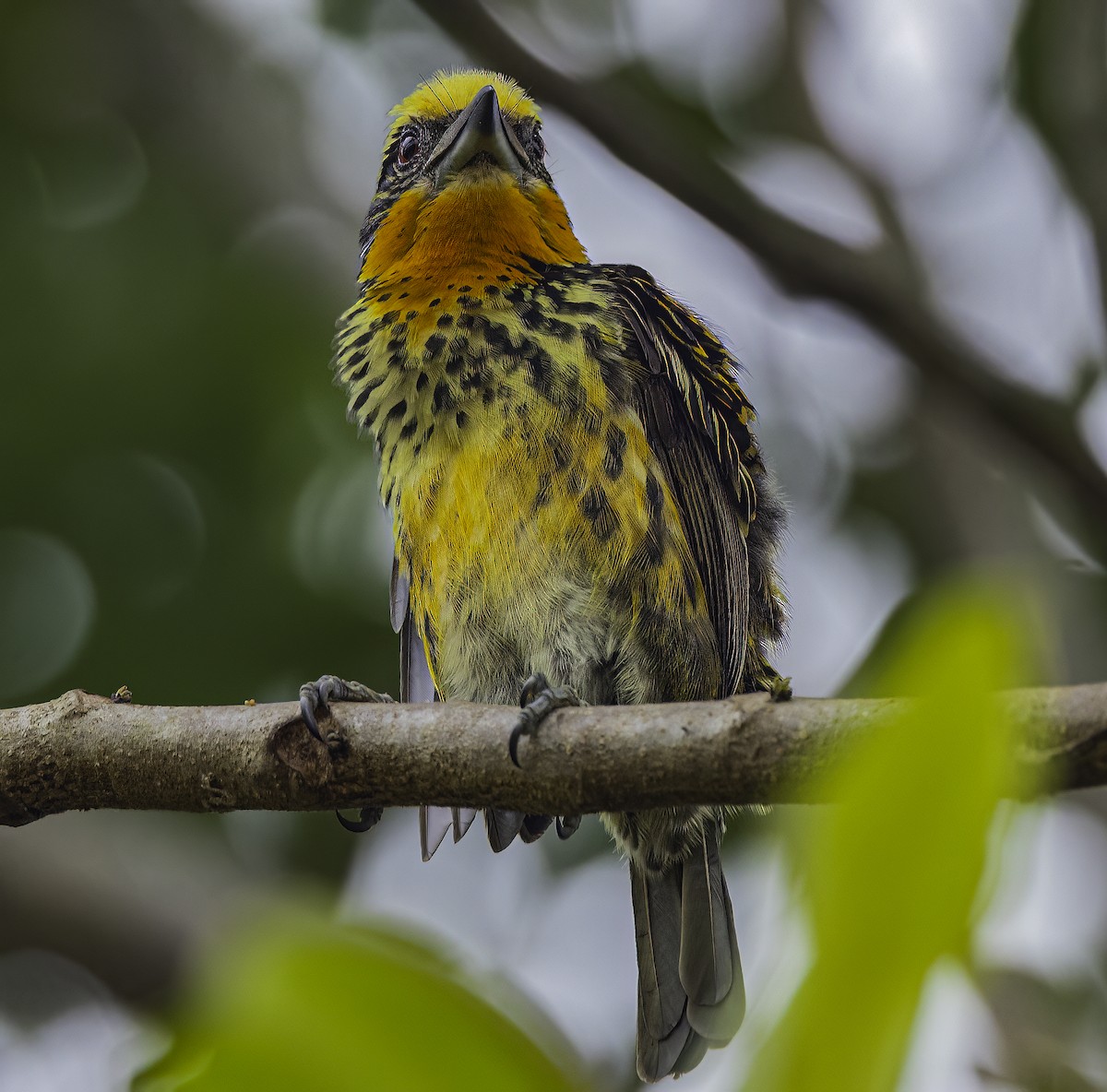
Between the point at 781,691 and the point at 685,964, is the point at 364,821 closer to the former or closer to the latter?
the point at 685,964

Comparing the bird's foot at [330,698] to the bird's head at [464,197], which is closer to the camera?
the bird's foot at [330,698]

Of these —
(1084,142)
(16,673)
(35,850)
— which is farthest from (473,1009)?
(16,673)

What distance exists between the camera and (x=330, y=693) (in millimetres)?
2826

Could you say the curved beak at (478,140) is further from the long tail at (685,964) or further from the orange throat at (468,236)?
the long tail at (685,964)

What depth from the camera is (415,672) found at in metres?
4.04

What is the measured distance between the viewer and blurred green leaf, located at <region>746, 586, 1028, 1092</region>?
763 millimetres

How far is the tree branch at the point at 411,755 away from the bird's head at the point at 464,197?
5.61ft

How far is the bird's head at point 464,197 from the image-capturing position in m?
3.81

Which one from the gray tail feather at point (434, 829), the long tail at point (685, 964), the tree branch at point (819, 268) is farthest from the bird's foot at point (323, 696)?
the tree branch at point (819, 268)

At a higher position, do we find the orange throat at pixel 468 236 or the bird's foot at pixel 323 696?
the orange throat at pixel 468 236

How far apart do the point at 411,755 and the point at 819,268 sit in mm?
1627

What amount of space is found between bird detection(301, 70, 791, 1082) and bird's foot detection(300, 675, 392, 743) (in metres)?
0.03

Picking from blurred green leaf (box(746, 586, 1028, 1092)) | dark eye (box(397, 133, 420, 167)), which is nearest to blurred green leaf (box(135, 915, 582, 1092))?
blurred green leaf (box(746, 586, 1028, 1092))

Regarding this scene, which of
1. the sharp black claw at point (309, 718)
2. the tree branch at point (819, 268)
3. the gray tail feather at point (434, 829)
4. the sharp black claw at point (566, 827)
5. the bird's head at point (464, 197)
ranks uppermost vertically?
the bird's head at point (464, 197)
